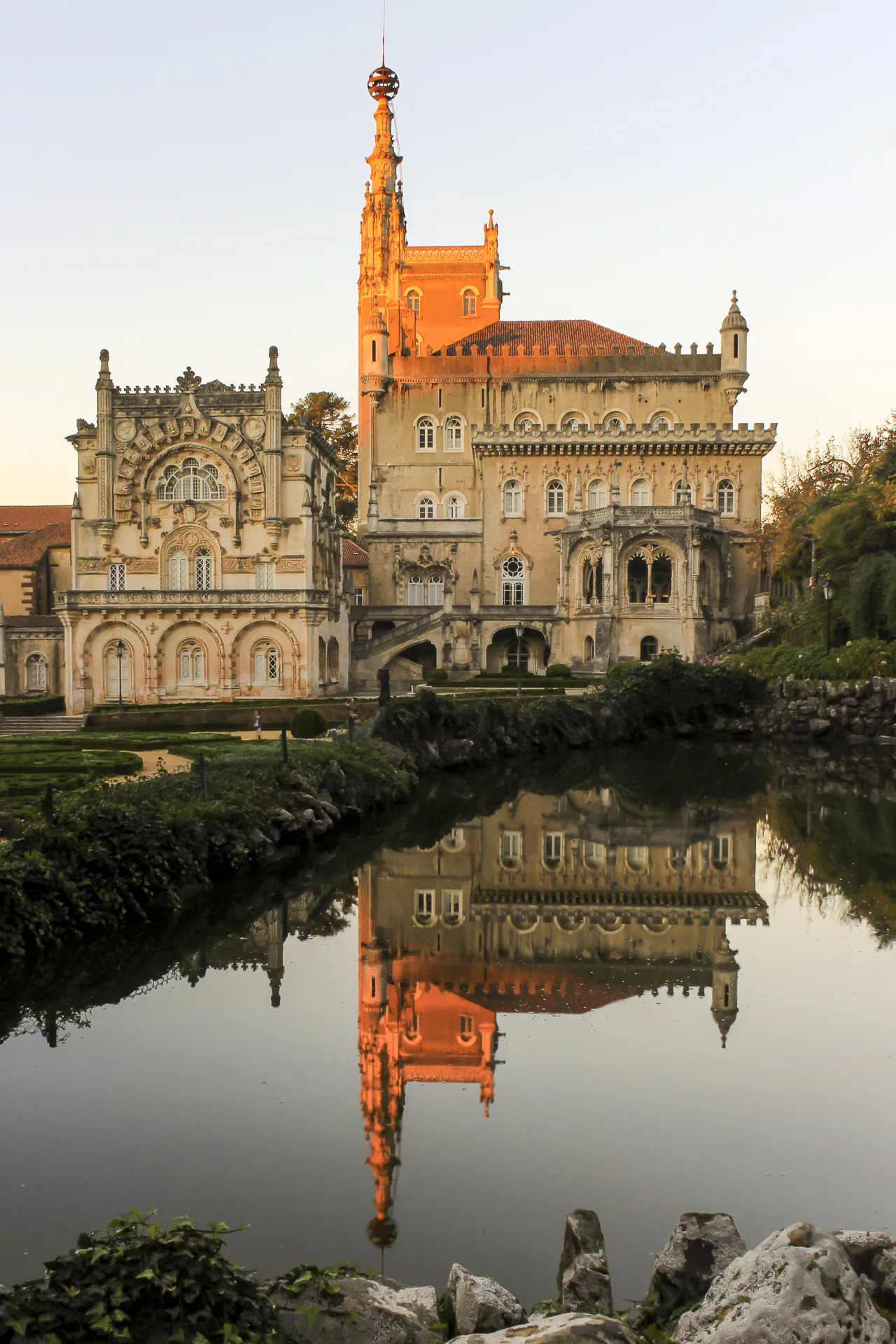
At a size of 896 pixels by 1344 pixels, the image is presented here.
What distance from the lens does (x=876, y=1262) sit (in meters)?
5.81

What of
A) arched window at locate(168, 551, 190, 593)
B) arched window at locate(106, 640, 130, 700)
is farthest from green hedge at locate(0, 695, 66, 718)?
arched window at locate(168, 551, 190, 593)

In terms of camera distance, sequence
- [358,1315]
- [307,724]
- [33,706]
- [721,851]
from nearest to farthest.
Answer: [358,1315] < [721,851] < [307,724] < [33,706]

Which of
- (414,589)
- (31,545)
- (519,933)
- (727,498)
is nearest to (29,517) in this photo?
(31,545)

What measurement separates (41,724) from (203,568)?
Answer: 10.9 metres

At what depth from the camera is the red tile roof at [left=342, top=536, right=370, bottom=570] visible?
205ft

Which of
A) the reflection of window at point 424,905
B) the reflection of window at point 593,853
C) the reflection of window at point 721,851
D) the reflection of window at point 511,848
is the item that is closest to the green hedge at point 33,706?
the reflection of window at point 511,848

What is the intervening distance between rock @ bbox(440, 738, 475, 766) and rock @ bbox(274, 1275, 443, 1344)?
24.7m

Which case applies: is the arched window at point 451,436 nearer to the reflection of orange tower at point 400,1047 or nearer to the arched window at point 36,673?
the arched window at point 36,673

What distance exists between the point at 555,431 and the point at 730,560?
1131cm

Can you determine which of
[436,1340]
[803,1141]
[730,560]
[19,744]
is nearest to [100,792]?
[803,1141]

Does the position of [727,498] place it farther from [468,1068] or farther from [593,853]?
[468,1068]

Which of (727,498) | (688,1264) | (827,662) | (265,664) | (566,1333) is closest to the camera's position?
(566,1333)

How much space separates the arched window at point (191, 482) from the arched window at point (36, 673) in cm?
874

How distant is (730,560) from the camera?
60.6m
